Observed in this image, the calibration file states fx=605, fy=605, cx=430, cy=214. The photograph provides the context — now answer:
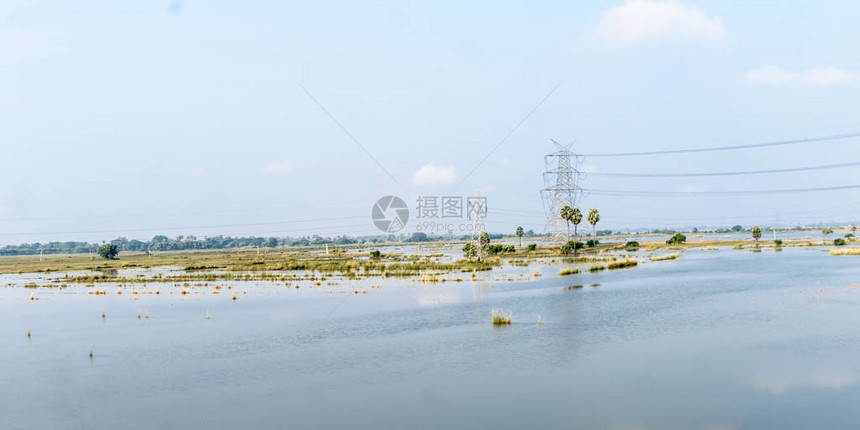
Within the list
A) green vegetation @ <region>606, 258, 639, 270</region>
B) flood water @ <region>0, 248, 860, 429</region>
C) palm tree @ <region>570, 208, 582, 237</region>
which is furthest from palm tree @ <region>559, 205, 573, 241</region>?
flood water @ <region>0, 248, 860, 429</region>

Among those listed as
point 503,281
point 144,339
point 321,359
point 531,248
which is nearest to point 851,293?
point 503,281

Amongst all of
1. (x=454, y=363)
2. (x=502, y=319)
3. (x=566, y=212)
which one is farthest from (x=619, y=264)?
(x=454, y=363)

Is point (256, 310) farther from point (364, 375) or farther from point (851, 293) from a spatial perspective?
point (851, 293)

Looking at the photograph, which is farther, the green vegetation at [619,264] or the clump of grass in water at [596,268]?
the green vegetation at [619,264]

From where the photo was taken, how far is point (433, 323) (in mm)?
39000

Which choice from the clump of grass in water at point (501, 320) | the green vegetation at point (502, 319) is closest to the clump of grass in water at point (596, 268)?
the green vegetation at point (502, 319)

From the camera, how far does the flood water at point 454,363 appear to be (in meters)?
21.4

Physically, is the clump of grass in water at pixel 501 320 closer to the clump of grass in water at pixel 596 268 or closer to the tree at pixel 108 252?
the clump of grass in water at pixel 596 268

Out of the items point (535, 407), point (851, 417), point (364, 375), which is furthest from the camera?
point (364, 375)

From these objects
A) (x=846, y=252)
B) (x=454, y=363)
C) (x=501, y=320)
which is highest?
(x=846, y=252)

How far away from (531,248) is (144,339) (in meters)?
105

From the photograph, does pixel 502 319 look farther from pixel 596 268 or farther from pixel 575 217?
pixel 575 217

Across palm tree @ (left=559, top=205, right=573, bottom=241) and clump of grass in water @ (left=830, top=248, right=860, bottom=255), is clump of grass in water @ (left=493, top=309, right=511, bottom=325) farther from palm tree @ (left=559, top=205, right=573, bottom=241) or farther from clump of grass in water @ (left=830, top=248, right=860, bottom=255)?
palm tree @ (left=559, top=205, right=573, bottom=241)

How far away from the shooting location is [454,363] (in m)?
28.0
